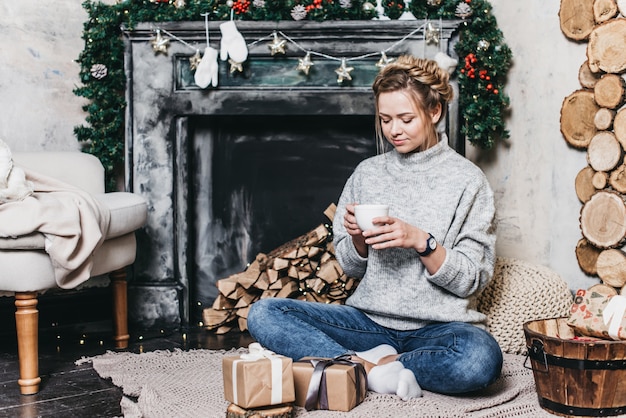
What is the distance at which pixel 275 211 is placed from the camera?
3215mm

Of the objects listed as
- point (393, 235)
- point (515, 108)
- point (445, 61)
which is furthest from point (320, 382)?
point (515, 108)

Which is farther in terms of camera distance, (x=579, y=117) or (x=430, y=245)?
(x=579, y=117)

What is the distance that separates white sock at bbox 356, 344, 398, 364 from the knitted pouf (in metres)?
0.55

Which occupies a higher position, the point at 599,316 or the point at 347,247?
the point at 347,247

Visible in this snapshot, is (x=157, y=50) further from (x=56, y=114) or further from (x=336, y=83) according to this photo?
(x=336, y=83)

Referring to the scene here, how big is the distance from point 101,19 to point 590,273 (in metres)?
2.10

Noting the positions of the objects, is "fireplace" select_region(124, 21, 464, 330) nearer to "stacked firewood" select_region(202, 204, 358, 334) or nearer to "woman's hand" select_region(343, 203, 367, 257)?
"stacked firewood" select_region(202, 204, 358, 334)

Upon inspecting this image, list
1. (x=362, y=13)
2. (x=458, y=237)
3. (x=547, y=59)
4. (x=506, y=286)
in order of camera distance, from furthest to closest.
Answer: (x=362, y=13) → (x=547, y=59) → (x=506, y=286) → (x=458, y=237)

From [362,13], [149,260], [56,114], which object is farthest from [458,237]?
[56,114]

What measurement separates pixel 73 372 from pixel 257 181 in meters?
1.23

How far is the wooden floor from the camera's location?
1.94m

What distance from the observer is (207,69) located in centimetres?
290

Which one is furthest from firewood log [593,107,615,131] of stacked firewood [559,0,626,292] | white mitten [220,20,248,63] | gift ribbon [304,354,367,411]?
white mitten [220,20,248,63]

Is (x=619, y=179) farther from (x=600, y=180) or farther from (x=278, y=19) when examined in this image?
(x=278, y=19)
